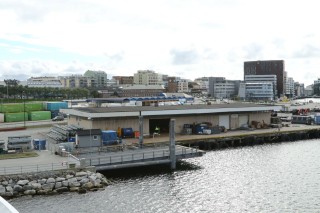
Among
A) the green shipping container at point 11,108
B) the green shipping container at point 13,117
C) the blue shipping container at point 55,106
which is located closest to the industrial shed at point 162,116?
the green shipping container at point 13,117

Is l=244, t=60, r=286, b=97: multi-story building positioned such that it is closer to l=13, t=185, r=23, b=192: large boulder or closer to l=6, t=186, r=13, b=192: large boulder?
l=13, t=185, r=23, b=192: large boulder

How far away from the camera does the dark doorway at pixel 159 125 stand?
44906 mm

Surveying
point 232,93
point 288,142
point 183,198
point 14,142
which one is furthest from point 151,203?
point 232,93

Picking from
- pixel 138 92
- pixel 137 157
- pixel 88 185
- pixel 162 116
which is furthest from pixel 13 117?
pixel 138 92

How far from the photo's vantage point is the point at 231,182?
2692cm

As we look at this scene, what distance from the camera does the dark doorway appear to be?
44.9m

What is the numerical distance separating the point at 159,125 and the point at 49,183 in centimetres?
2248

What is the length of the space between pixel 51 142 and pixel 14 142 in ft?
19.4

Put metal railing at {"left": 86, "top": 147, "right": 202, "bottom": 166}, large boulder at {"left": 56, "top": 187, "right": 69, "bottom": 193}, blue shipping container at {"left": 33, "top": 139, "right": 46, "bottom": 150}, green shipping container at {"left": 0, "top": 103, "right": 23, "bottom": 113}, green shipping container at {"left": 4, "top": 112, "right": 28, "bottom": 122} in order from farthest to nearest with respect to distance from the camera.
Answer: green shipping container at {"left": 0, "top": 103, "right": 23, "bottom": 113}
green shipping container at {"left": 4, "top": 112, "right": 28, "bottom": 122}
blue shipping container at {"left": 33, "top": 139, "right": 46, "bottom": 150}
metal railing at {"left": 86, "top": 147, "right": 202, "bottom": 166}
large boulder at {"left": 56, "top": 187, "right": 69, "bottom": 193}

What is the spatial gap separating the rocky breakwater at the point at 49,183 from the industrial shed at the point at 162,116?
42.7 ft

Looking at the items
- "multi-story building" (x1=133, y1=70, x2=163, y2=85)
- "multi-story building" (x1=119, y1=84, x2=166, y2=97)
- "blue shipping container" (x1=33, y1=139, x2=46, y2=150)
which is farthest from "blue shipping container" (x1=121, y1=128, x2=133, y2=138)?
"multi-story building" (x1=133, y1=70, x2=163, y2=85)

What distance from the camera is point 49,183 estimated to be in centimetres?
2433

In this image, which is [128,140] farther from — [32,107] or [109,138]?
[32,107]

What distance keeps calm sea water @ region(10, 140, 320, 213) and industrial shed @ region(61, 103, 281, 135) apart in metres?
9.62
